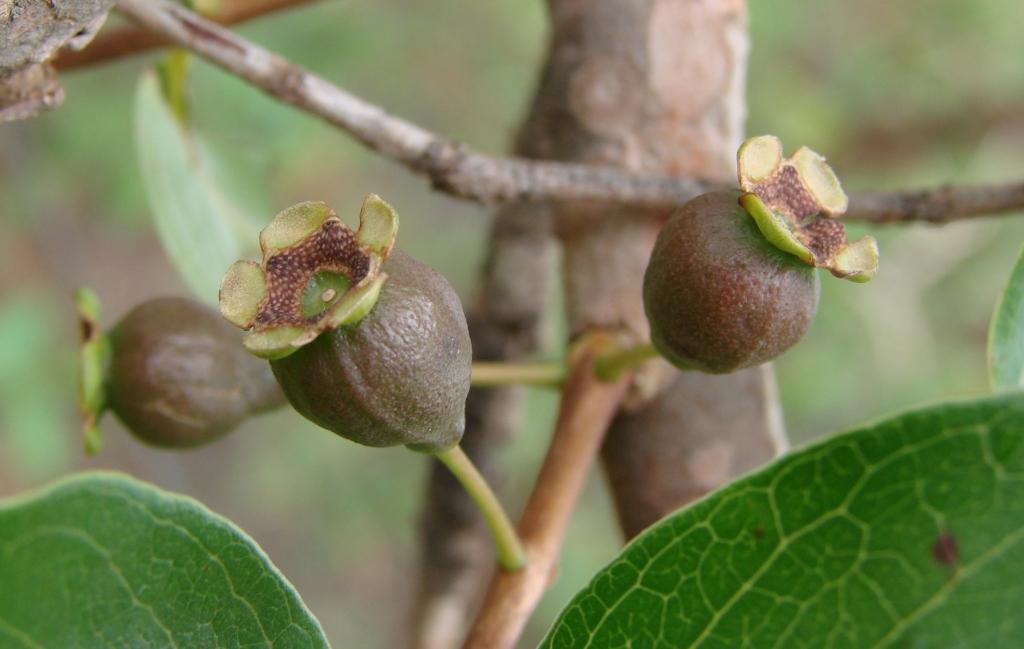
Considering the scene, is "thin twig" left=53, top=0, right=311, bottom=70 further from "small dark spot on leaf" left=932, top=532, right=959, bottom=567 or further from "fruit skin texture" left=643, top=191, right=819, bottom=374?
"small dark spot on leaf" left=932, top=532, right=959, bottom=567

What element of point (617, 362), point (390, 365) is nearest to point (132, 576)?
point (390, 365)

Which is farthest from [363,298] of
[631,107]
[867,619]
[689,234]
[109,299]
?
[109,299]

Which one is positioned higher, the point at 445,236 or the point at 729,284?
the point at 729,284

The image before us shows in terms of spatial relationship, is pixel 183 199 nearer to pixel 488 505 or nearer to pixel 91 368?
pixel 91 368

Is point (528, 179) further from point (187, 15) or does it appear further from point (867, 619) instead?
point (867, 619)

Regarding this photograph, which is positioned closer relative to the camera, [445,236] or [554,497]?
[554,497]

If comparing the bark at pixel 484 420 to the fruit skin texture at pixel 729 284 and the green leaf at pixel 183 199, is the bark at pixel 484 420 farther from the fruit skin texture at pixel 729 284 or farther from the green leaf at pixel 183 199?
the fruit skin texture at pixel 729 284

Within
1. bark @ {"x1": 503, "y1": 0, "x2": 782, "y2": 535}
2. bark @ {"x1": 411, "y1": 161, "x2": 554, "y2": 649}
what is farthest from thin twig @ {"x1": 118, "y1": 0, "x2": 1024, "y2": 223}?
bark @ {"x1": 411, "y1": 161, "x2": 554, "y2": 649}
